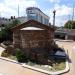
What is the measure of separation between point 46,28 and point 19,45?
5.40 metres

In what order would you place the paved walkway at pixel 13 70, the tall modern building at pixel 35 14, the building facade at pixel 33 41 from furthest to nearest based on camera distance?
the tall modern building at pixel 35 14 → the building facade at pixel 33 41 → the paved walkway at pixel 13 70

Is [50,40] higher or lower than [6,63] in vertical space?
higher

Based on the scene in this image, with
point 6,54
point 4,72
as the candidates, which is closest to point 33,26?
point 6,54

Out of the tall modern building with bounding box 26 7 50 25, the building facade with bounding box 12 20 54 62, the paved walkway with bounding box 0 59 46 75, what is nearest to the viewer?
the paved walkway with bounding box 0 59 46 75

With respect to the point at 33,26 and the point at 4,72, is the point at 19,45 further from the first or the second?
the point at 4,72

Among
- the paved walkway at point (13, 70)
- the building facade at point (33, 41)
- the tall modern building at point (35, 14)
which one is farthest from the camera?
the tall modern building at point (35, 14)

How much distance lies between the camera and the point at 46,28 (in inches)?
1218

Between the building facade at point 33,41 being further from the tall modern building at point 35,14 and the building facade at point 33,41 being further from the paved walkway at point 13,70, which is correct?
the tall modern building at point 35,14

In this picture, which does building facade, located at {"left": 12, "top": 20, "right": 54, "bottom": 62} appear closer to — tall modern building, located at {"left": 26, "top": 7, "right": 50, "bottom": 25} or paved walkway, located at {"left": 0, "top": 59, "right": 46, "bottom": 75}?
paved walkway, located at {"left": 0, "top": 59, "right": 46, "bottom": 75}

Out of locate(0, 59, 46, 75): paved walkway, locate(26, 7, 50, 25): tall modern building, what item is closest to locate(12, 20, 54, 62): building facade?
locate(0, 59, 46, 75): paved walkway

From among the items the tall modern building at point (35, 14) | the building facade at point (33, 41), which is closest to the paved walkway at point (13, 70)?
the building facade at point (33, 41)

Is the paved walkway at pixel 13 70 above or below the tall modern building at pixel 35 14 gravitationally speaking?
below

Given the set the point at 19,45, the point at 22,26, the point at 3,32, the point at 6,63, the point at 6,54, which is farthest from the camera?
the point at 3,32

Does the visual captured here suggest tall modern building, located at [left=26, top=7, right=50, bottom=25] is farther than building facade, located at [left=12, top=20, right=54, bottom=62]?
Yes
